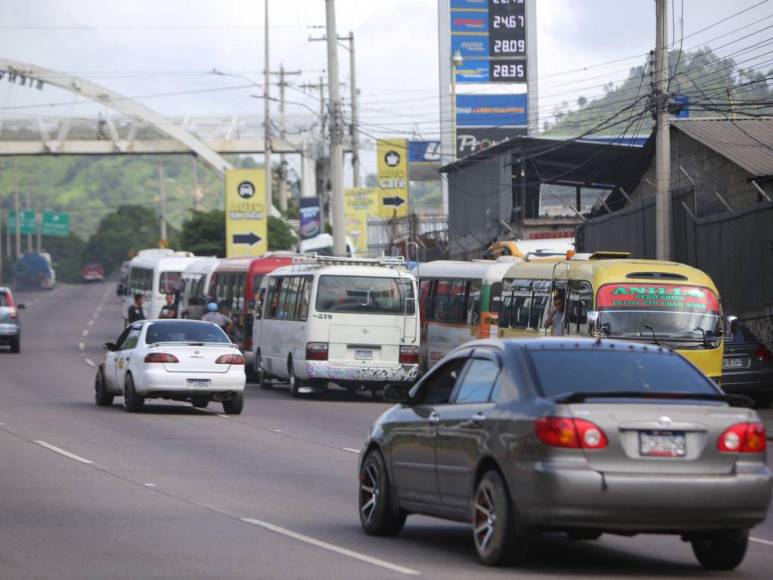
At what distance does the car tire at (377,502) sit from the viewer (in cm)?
1156

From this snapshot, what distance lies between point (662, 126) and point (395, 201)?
31142 mm

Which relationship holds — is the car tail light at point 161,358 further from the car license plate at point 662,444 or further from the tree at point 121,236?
the tree at point 121,236

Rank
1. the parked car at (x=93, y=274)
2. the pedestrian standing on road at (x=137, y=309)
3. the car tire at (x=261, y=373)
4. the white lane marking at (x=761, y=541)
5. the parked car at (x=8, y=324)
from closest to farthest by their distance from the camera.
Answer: the white lane marking at (x=761, y=541)
the car tire at (x=261, y=373)
the pedestrian standing on road at (x=137, y=309)
the parked car at (x=8, y=324)
the parked car at (x=93, y=274)

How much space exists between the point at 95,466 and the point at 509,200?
37986mm

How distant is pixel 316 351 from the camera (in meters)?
29.8

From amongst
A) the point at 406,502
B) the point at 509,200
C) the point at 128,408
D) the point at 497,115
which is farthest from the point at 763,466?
the point at 497,115

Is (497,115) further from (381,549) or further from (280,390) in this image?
(381,549)

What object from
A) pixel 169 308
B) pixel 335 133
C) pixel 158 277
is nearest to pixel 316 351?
pixel 335 133

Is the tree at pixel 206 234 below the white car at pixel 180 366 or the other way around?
the other way around

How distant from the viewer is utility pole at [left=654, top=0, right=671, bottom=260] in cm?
2908

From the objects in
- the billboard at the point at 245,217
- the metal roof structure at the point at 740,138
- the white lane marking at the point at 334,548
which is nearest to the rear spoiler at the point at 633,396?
the white lane marking at the point at 334,548

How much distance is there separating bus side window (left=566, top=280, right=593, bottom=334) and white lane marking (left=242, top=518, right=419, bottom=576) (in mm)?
12861

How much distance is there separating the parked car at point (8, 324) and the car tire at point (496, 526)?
3763 centimetres

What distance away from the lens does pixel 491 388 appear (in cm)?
1036
